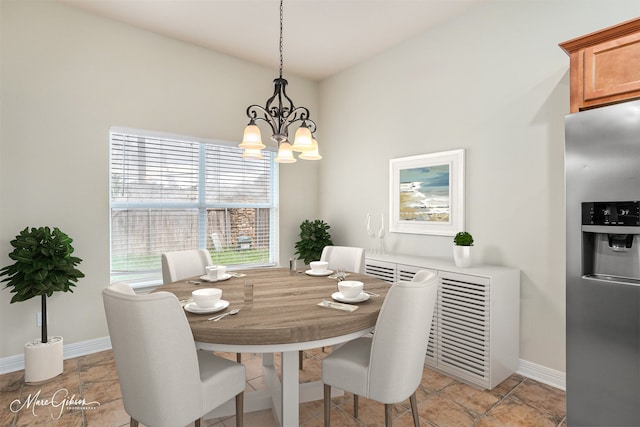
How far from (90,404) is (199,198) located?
Answer: 2.21m

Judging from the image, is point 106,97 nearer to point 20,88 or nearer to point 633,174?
point 20,88

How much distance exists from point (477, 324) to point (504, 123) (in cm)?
165

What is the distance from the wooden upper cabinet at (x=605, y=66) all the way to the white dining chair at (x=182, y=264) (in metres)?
2.98

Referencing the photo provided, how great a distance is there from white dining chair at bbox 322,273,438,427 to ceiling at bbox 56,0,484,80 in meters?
2.60

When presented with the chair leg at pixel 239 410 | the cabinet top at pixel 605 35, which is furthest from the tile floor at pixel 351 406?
the cabinet top at pixel 605 35

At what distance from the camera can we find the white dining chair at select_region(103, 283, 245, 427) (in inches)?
55.7

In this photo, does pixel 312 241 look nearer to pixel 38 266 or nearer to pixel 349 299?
pixel 349 299

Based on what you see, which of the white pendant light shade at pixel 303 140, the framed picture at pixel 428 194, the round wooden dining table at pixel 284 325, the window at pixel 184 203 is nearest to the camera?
the round wooden dining table at pixel 284 325

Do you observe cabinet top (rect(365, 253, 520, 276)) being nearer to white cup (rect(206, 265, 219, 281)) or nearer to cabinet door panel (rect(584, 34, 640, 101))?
cabinet door panel (rect(584, 34, 640, 101))

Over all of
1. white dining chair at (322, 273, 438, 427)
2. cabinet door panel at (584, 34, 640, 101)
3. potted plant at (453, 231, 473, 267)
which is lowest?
white dining chair at (322, 273, 438, 427)

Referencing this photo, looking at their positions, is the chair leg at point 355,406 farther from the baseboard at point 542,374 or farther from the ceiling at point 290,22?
the ceiling at point 290,22

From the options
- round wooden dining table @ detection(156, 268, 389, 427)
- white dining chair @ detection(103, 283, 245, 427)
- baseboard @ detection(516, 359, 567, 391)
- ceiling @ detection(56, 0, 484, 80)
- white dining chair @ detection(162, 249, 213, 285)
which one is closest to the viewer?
white dining chair @ detection(103, 283, 245, 427)

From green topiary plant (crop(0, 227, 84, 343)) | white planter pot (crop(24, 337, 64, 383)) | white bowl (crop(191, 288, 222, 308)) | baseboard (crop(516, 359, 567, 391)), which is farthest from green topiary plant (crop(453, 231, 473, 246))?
white planter pot (crop(24, 337, 64, 383))

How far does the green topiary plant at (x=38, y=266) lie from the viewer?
2594 millimetres
